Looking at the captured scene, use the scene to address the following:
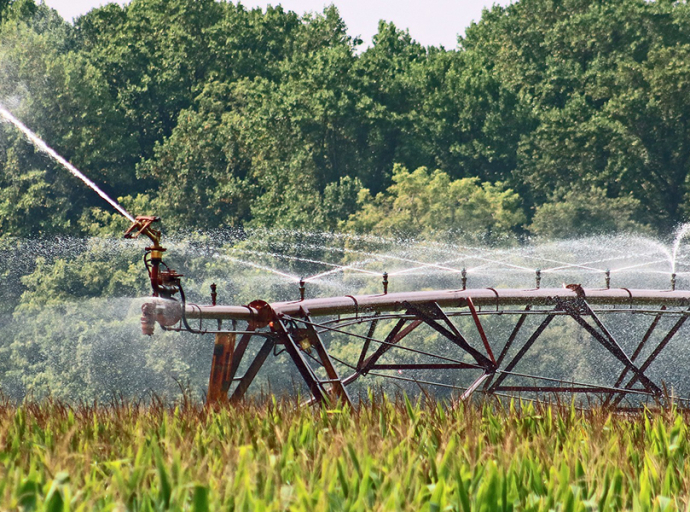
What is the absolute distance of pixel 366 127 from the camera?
7662 cm

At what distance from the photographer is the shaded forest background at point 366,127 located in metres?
68.3

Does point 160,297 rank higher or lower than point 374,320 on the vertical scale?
higher

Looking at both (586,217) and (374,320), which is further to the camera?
(586,217)

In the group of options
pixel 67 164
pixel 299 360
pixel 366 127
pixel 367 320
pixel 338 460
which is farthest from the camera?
pixel 366 127

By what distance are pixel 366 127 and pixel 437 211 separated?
14961 millimetres

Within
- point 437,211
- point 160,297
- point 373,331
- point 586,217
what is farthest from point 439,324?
point 586,217

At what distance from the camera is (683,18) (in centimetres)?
7669

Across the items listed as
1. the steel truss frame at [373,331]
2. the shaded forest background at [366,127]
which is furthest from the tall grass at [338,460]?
the shaded forest background at [366,127]

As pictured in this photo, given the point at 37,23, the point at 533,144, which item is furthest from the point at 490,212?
the point at 37,23

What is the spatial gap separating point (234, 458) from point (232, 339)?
27.2 feet

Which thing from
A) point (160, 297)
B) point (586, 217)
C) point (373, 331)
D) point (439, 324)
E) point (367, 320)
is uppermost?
point (586, 217)

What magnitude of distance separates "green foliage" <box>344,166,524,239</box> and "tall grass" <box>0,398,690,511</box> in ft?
169

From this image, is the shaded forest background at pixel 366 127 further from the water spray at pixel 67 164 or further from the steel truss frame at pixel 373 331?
the steel truss frame at pixel 373 331

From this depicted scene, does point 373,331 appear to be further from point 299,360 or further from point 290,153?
point 290,153
